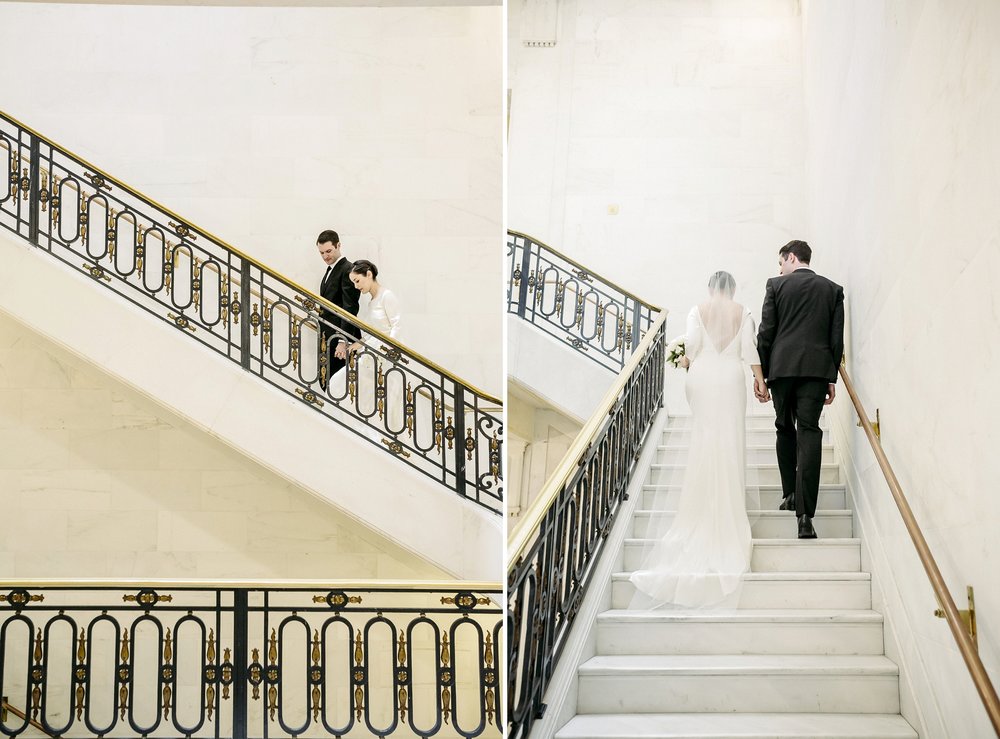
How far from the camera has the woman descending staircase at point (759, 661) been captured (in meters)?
3.01

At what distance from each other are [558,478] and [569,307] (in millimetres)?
3978

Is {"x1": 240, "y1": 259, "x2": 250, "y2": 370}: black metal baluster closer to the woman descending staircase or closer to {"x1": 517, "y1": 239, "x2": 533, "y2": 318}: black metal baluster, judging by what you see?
{"x1": 517, "y1": 239, "x2": 533, "y2": 318}: black metal baluster

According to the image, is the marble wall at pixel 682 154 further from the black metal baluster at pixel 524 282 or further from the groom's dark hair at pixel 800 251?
the groom's dark hair at pixel 800 251

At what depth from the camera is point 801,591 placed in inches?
148

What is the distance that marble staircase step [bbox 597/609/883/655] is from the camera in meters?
3.46

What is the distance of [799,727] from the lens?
2.91 m

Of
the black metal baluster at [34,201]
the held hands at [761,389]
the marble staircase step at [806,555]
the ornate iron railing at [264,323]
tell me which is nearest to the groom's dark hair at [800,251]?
the held hands at [761,389]

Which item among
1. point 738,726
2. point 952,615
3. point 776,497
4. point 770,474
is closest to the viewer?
point 952,615

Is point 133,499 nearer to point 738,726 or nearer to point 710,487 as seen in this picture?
point 710,487

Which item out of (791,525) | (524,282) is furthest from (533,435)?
(791,525)

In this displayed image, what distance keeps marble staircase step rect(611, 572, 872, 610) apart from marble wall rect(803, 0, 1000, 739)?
14cm

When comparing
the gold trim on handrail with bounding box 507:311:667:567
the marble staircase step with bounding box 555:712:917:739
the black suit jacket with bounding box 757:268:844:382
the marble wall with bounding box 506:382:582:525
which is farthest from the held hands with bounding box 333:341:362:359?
the marble staircase step with bounding box 555:712:917:739

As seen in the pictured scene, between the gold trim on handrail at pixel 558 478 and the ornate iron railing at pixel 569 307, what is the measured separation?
1645mm

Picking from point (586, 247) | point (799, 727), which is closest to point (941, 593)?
point (799, 727)
